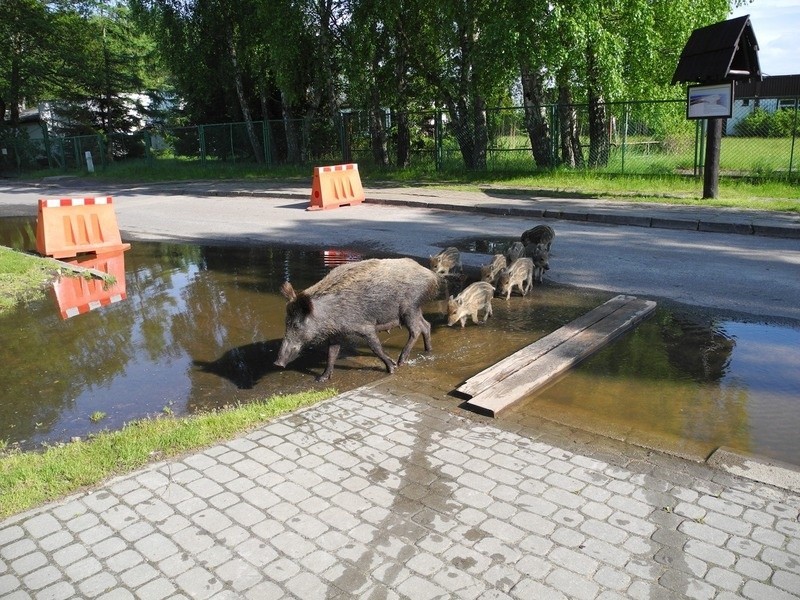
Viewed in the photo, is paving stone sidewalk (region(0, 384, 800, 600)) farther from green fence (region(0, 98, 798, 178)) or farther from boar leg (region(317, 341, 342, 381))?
green fence (region(0, 98, 798, 178))

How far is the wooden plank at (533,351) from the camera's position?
19.1 ft

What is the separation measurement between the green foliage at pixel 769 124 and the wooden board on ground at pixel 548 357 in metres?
15.0

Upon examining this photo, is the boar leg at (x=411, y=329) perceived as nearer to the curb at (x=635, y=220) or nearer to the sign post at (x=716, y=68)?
the curb at (x=635, y=220)

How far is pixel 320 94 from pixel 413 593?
96.5 ft

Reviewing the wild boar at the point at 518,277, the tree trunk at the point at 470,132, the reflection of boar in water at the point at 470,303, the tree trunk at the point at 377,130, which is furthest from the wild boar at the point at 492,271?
the tree trunk at the point at 377,130

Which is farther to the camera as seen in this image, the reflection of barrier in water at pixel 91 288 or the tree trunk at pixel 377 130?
the tree trunk at pixel 377 130

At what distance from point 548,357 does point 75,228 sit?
10884mm

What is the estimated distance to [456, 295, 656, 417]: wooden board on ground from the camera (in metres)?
5.58

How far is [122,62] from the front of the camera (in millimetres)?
42781

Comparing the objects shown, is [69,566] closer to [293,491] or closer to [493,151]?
[293,491]

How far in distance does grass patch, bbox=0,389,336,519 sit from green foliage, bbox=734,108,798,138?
19.3 metres

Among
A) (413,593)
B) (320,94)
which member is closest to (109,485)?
(413,593)

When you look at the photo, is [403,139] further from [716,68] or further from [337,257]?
[337,257]

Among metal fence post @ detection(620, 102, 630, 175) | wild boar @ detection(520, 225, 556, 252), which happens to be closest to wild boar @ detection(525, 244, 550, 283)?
wild boar @ detection(520, 225, 556, 252)
